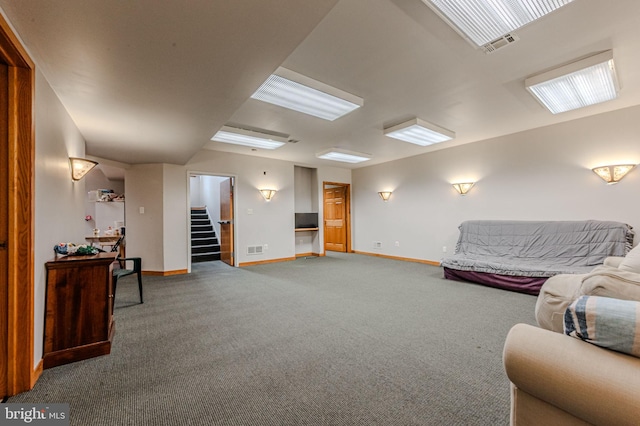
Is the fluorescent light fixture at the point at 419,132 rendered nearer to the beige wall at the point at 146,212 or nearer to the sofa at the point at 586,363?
the sofa at the point at 586,363

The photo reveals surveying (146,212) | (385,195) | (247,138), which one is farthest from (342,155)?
(146,212)

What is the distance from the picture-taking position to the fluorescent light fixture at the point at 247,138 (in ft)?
13.1

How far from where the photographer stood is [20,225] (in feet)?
5.56

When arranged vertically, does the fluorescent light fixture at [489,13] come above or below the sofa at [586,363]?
above

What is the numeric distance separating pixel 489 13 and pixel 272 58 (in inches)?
59.4

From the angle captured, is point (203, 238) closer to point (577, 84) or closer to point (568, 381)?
point (568, 381)

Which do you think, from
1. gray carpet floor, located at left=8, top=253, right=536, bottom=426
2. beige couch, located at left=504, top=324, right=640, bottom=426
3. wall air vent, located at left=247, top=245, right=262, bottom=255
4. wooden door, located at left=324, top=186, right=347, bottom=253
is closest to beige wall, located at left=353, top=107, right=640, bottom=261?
wooden door, located at left=324, top=186, right=347, bottom=253

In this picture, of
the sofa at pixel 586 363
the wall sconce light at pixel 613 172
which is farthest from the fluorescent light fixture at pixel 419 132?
the sofa at pixel 586 363

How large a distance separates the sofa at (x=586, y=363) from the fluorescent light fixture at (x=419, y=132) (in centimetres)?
324

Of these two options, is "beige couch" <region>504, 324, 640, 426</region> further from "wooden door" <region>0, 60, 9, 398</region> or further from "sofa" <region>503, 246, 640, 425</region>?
"wooden door" <region>0, 60, 9, 398</region>

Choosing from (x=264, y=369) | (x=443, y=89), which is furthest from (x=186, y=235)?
(x=443, y=89)

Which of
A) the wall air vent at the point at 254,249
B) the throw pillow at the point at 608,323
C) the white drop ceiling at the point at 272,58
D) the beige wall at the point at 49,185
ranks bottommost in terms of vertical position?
the wall air vent at the point at 254,249

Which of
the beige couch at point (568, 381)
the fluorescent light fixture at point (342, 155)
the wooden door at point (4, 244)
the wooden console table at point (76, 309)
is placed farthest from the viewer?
the fluorescent light fixture at point (342, 155)

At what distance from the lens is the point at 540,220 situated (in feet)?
14.6
